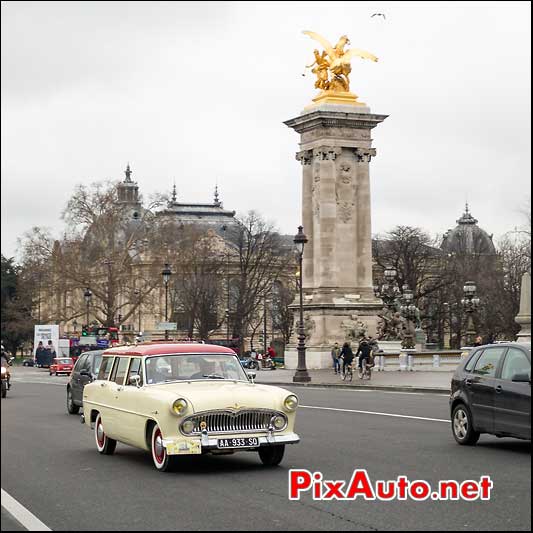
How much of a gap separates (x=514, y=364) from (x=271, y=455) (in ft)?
13.2

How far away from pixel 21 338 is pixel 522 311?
2723 inches

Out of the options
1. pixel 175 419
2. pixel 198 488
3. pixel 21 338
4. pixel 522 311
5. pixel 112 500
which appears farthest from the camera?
pixel 21 338

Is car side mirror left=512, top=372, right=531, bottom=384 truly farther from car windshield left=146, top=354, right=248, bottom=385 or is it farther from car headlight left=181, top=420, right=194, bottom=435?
car headlight left=181, top=420, right=194, bottom=435

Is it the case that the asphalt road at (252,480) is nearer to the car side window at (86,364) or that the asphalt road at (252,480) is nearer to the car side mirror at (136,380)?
the car side mirror at (136,380)

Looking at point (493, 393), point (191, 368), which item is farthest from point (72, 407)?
point (493, 393)

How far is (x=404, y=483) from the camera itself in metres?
13.3

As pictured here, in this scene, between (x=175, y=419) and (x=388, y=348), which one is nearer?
(x=175, y=419)

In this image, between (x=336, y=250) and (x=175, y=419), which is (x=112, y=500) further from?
(x=336, y=250)

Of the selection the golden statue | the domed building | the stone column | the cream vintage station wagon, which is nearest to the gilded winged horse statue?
the golden statue


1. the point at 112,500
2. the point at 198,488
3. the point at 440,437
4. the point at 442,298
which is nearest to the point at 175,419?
the point at 198,488

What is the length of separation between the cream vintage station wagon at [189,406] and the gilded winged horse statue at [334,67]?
5080cm

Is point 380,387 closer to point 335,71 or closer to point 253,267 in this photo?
point 335,71

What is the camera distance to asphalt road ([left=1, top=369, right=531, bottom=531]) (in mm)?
10297

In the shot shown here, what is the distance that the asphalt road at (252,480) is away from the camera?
1030cm
